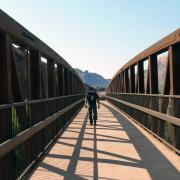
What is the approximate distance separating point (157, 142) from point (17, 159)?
5.59 m

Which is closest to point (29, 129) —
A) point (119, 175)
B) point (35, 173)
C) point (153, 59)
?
point (35, 173)

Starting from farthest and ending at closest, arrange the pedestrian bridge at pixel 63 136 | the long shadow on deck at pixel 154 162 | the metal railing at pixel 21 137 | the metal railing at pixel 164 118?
the metal railing at pixel 164 118
the long shadow on deck at pixel 154 162
the pedestrian bridge at pixel 63 136
the metal railing at pixel 21 137

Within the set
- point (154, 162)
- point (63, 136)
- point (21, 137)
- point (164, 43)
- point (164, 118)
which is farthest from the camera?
point (63, 136)

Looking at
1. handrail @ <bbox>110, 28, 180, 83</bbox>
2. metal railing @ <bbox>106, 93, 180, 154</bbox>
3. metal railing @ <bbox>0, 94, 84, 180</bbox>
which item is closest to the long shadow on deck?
metal railing @ <bbox>106, 93, 180, 154</bbox>

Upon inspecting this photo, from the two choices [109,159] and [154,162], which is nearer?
[154,162]

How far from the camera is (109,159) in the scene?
30.9ft

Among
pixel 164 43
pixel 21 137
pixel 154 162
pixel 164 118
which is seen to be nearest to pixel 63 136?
pixel 164 118

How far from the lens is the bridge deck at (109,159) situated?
7836 millimetres

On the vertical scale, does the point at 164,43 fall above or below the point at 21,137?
above

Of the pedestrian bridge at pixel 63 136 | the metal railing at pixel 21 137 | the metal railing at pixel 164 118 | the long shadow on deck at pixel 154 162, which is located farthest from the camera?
the metal railing at pixel 164 118

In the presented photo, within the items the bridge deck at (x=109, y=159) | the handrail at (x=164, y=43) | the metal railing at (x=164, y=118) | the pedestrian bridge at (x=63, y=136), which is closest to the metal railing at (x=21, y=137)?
the pedestrian bridge at (x=63, y=136)

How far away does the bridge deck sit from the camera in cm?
784

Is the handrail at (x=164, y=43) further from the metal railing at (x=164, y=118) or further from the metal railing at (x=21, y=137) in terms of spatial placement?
the metal railing at (x=21, y=137)

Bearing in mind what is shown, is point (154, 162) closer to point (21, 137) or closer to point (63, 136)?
point (21, 137)
